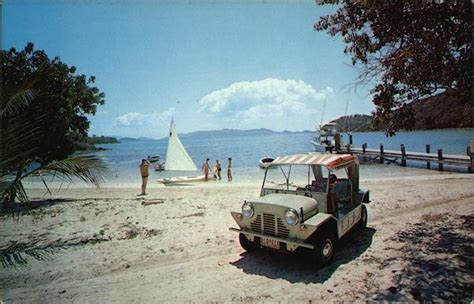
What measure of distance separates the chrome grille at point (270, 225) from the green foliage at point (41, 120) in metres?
3.39

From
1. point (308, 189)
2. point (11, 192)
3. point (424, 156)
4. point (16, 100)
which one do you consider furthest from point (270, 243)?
point (424, 156)

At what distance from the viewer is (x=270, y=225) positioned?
20.3ft

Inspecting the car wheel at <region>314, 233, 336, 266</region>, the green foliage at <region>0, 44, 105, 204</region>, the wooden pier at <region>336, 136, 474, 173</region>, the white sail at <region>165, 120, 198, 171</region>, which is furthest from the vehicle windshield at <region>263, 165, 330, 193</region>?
the white sail at <region>165, 120, 198, 171</region>

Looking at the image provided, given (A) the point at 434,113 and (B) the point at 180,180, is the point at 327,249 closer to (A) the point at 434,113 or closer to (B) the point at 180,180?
(A) the point at 434,113

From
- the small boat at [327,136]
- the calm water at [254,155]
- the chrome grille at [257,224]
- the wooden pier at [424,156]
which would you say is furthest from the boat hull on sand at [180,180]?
the small boat at [327,136]

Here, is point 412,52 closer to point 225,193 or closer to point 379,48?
point 379,48

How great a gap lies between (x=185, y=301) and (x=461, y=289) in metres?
4.91

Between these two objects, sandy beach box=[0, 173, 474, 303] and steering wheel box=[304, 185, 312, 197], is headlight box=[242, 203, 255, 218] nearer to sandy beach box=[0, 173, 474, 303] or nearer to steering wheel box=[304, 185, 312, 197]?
sandy beach box=[0, 173, 474, 303]

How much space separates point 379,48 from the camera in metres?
6.73

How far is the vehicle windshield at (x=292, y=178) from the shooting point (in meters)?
7.03

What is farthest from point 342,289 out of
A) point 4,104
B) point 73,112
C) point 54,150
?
point 73,112

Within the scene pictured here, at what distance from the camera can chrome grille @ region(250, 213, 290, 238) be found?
6.00 m

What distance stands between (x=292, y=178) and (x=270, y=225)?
1.73 metres

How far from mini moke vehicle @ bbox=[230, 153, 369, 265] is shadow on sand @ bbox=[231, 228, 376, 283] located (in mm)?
A: 258
